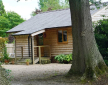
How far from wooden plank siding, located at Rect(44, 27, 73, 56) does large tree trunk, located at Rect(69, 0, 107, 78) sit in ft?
32.8

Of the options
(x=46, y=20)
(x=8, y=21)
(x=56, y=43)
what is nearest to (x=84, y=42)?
(x=56, y=43)

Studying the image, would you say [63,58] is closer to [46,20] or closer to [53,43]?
[53,43]

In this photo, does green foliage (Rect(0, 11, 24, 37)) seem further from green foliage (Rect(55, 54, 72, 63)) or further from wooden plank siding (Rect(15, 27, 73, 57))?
green foliage (Rect(55, 54, 72, 63))

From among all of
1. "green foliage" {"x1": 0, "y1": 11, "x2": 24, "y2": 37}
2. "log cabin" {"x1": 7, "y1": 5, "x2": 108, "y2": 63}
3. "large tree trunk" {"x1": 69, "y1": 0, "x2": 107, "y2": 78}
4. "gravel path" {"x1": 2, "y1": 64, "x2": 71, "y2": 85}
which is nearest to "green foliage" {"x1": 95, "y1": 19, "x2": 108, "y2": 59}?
"gravel path" {"x1": 2, "y1": 64, "x2": 71, "y2": 85}

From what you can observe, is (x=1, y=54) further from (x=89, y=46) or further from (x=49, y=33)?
(x=89, y=46)

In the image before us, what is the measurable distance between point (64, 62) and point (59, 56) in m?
0.75

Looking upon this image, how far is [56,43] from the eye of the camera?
62.5 ft

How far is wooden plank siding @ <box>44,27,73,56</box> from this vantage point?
720 inches

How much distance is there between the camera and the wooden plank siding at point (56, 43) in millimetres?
18297

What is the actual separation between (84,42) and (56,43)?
36.7 feet

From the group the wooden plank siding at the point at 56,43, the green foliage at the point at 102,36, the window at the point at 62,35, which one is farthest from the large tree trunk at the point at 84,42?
the window at the point at 62,35

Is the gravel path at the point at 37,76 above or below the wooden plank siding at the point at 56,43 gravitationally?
below

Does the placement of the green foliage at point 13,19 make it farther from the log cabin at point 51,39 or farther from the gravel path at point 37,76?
the gravel path at point 37,76

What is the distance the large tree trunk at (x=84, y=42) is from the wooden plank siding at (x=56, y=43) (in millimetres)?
9987
